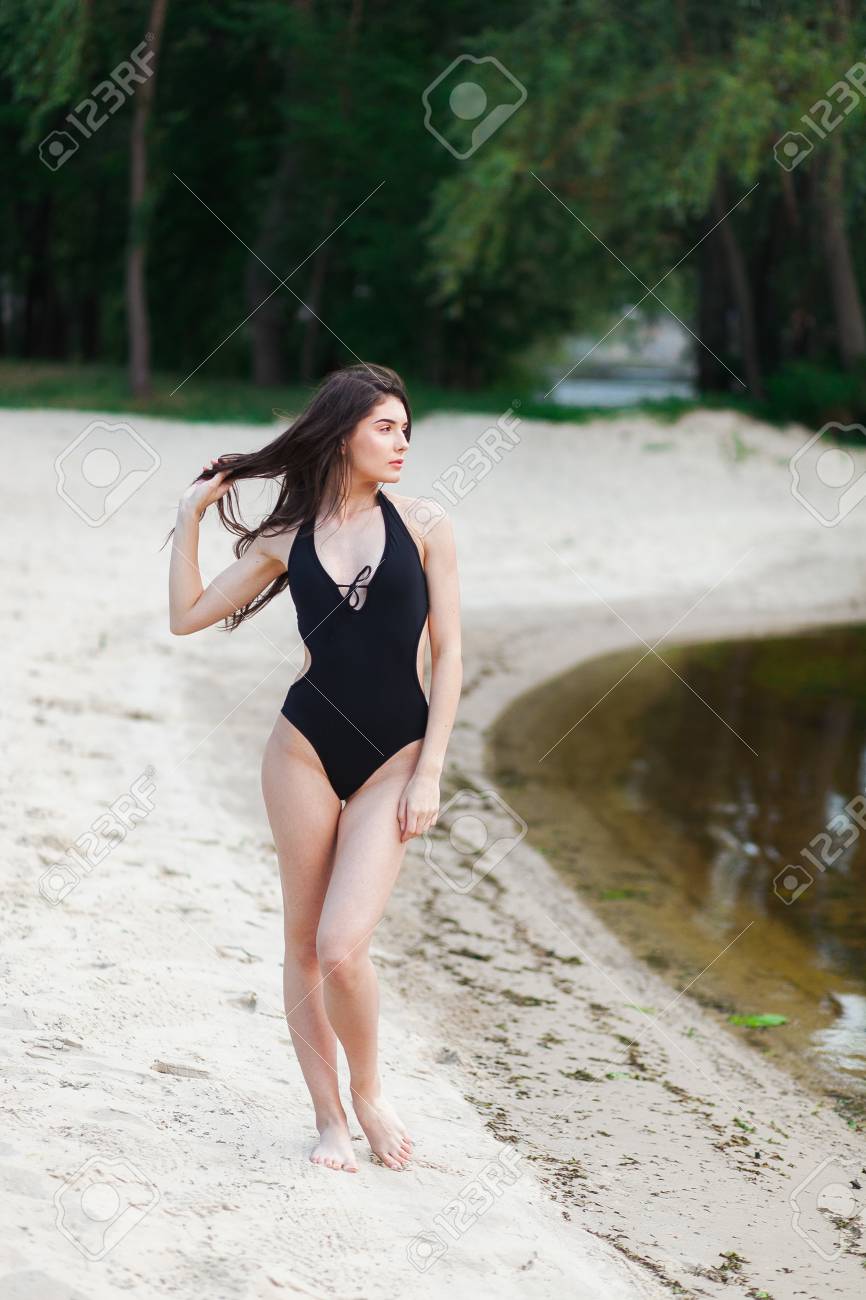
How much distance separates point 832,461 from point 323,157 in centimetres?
1075

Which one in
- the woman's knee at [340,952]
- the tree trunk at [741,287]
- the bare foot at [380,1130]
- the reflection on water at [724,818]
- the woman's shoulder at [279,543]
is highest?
the tree trunk at [741,287]

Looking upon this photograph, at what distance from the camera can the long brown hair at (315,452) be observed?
3418mm

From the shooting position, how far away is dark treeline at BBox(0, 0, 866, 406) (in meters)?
20.1

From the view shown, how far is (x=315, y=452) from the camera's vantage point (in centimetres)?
345

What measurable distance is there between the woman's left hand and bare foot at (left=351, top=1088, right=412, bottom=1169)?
0.70 meters

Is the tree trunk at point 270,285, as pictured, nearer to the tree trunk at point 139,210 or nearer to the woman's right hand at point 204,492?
the tree trunk at point 139,210

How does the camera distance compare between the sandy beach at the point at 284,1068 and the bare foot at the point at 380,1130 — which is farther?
the bare foot at the point at 380,1130

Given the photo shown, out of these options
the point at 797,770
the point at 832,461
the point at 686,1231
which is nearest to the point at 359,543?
the point at 686,1231

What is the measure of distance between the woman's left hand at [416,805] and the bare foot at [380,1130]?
27.5 inches

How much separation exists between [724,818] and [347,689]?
5.39m

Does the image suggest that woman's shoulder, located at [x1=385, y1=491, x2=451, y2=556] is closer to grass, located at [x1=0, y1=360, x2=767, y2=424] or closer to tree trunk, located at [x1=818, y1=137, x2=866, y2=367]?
grass, located at [x1=0, y1=360, x2=767, y2=424]

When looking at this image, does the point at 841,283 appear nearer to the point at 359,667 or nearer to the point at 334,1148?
the point at 359,667

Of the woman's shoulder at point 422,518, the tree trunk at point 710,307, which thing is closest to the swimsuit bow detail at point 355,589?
the woman's shoulder at point 422,518

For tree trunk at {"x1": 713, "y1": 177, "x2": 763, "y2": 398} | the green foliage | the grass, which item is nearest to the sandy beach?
the grass
